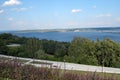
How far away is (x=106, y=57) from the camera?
2295 centimetres

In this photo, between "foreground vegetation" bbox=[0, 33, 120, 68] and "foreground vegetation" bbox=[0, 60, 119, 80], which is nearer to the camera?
"foreground vegetation" bbox=[0, 60, 119, 80]

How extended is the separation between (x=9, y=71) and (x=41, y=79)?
872 millimetres

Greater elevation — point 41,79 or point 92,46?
point 41,79

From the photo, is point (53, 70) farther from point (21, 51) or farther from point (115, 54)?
point (21, 51)

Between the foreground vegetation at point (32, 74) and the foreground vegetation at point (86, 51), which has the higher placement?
the foreground vegetation at point (32, 74)

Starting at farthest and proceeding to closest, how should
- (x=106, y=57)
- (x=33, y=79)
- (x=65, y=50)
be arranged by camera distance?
(x=65, y=50), (x=106, y=57), (x=33, y=79)

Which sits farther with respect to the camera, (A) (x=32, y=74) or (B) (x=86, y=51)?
(B) (x=86, y=51)

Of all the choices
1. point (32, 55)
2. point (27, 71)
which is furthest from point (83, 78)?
point (32, 55)

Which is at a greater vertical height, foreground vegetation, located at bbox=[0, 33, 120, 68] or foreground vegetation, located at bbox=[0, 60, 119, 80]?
foreground vegetation, located at bbox=[0, 60, 119, 80]

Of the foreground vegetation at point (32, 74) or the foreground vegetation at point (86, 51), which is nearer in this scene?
the foreground vegetation at point (32, 74)

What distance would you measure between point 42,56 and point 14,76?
729 inches

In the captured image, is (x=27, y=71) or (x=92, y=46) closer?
(x=27, y=71)

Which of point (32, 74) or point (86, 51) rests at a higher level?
point (32, 74)

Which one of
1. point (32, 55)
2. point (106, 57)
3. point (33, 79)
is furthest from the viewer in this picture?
point (32, 55)
